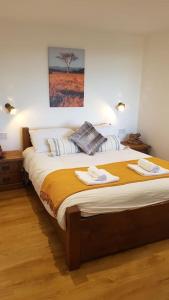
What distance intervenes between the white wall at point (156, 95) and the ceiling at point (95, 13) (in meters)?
0.31

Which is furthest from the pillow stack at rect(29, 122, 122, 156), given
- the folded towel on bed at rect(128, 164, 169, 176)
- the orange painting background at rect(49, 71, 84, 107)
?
the folded towel on bed at rect(128, 164, 169, 176)

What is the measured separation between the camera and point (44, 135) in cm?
343

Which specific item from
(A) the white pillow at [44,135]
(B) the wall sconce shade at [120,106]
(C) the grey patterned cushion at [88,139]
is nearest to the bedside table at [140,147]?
(B) the wall sconce shade at [120,106]

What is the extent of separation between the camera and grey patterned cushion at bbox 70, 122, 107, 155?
10.9 feet

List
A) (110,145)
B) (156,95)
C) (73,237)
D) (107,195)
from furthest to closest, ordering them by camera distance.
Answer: (156,95) < (110,145) < (107,195) < (73,237)

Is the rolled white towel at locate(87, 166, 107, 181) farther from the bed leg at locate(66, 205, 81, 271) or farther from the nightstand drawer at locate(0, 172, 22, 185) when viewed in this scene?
the nightstand drawer at locate(0, 172, 22, 185)

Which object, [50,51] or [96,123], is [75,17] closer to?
[50,51]

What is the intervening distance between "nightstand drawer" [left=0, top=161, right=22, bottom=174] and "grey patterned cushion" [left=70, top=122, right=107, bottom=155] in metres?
0.88

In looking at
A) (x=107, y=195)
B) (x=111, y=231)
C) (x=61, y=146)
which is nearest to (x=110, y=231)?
(x=111, y=231)

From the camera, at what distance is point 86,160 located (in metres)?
3.01

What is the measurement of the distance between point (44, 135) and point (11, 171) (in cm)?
71

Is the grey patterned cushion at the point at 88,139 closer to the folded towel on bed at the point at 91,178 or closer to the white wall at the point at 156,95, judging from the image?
the folded towel on bed at the point at 91,178

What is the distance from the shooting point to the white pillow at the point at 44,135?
3.31 m

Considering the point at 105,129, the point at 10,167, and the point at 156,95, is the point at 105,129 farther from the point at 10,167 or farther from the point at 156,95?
the point at 10,167
